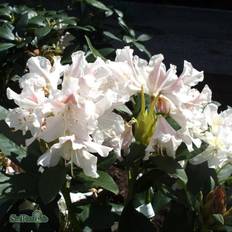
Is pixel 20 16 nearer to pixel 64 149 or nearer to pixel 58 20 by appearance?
pixel 58 20

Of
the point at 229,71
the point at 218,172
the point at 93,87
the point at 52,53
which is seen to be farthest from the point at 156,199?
the point at 229,71

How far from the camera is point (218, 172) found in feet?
4.44

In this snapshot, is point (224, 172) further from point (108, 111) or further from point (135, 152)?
point (108, 111)

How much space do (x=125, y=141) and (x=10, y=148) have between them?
23cm

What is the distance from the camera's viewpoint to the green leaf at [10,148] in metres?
1.27

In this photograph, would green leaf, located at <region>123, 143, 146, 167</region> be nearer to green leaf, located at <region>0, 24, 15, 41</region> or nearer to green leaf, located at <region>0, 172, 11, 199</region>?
green leaf, located at <region>0, 172, 11, 199</region>

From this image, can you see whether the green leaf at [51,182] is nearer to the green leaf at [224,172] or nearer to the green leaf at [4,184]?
the green leaf at [4,184]

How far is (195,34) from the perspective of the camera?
6.11 meters

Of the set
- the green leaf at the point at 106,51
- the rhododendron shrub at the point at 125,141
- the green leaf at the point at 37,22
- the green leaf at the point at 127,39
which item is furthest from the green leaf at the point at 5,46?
the rhododendron shrub at the point at 125,141

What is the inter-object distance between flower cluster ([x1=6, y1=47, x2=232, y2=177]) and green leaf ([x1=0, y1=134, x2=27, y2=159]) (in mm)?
112

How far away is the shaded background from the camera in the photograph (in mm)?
5188

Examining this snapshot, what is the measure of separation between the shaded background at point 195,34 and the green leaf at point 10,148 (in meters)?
3.32

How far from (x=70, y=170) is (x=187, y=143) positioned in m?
0.22

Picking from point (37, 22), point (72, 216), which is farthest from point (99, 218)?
point (37, 22)
